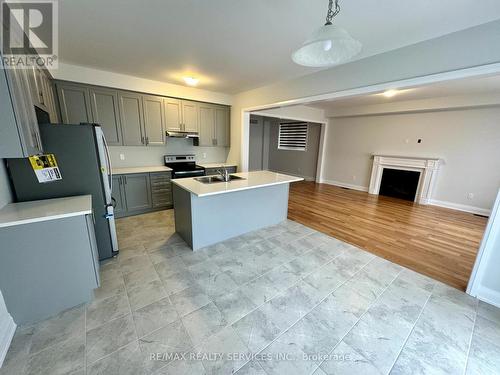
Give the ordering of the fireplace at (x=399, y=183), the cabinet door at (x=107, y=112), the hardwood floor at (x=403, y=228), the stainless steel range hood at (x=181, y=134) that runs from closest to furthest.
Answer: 1. the hardwood floor at (x=403, y=228)
2. the cabinet door at (x=107, y=112)
3. the stainless steel range hood at (x=181, y=134)
4. the fireplace at (x=399, y=183)

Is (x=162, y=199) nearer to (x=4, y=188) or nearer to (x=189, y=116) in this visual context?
(x=189, y=116)

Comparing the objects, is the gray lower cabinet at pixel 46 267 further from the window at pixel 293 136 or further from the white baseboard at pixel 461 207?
the window at pixel 293 136

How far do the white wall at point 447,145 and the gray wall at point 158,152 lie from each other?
4.21 metres

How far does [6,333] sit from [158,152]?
351 centimetres

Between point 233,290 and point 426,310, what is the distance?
179 centimetres

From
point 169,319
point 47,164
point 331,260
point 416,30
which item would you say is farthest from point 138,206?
point 416,30

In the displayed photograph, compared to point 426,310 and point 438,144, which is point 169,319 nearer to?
point 426,310

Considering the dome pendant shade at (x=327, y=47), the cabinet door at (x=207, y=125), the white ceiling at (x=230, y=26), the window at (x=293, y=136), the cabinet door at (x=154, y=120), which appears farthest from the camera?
the window at (x=293, y=136)

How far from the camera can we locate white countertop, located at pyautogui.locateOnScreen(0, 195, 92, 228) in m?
1.47

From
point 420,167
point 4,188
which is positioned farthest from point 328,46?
point 420,167

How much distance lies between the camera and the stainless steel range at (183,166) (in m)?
4.11

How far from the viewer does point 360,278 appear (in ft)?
7.27

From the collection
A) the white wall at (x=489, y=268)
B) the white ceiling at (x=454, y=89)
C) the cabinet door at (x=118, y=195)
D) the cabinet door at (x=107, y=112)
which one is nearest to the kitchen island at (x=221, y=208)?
the cabinet door at (x=118, y=195)

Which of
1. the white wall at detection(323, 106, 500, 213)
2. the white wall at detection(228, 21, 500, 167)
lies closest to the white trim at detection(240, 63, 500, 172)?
the white wall at detection(228, 21, 500, 167)
